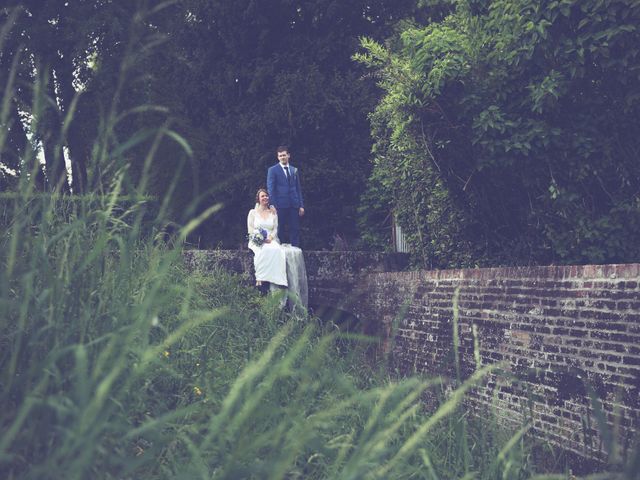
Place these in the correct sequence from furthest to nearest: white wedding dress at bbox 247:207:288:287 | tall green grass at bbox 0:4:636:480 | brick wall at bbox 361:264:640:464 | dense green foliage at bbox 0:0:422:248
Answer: dense green foliage at bbox 0:0:422:248 < white wedding dress at bbox 247:207:288:287 < brick wall at bbox 361:264:640:464 < tall green grass at bbox 0:4:636:480

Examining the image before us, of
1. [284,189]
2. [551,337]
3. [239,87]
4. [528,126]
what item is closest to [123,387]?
[551,337]

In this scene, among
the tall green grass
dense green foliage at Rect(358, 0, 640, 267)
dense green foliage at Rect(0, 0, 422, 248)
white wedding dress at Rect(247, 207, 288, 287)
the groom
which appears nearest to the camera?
the tall green grass

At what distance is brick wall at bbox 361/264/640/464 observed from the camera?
6371mm

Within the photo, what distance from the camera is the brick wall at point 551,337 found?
6.37 meters

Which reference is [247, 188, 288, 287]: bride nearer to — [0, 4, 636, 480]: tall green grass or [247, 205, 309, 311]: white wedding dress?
[247, 205, 309, 311]: white wedding dress

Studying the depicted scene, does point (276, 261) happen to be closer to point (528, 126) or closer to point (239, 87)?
point (528, 126)

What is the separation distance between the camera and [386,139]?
13188 millimetres

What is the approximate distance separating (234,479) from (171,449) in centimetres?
85

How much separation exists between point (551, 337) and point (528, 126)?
11.6ft

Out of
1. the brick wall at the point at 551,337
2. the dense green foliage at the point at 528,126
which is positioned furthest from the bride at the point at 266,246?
the brick wall at the point at 551,337

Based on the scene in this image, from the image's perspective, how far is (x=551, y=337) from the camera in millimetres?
7285

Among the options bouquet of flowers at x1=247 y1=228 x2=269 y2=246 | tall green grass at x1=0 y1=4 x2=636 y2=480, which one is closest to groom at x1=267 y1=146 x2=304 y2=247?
bouquet of flowers at x1=247 y1=228 x2=269 y2=246

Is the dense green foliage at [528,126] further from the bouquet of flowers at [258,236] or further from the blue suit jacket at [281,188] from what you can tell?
the bouquet of flowers at [258,236]

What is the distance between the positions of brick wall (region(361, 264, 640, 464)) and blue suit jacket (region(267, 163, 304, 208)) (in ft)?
9.85
